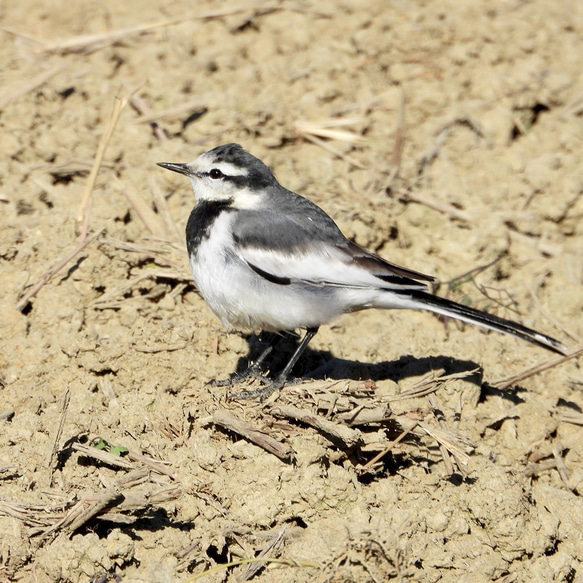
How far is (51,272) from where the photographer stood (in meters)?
6.67

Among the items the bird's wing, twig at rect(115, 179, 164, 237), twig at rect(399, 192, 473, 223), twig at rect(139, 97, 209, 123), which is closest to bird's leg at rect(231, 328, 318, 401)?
the bird's wing

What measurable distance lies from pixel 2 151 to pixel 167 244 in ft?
6.91

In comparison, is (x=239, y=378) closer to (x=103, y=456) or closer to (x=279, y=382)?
(x=279, y=382)

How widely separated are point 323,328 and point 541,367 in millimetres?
1815

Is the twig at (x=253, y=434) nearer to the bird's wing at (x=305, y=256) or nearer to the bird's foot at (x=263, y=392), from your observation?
the bird's foot at (x=263, y=392)

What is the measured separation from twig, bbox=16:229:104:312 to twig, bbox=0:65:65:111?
2.38 metres

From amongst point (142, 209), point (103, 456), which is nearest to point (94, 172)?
point (142, 209)

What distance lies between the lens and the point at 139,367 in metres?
6.12

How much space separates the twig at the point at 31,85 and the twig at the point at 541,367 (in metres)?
5.61

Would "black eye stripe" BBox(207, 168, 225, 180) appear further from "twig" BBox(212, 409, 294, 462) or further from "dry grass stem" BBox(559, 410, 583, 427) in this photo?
"dry grass stem" BBox(559, 410, 583, 427)

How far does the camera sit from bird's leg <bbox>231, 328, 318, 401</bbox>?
19.2 ft

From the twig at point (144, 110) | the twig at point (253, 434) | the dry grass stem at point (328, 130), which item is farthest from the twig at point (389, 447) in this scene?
the twig at point (144, 110)

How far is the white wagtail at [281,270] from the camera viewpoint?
236 inches

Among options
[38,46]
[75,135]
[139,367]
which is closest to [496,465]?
[139,367]
